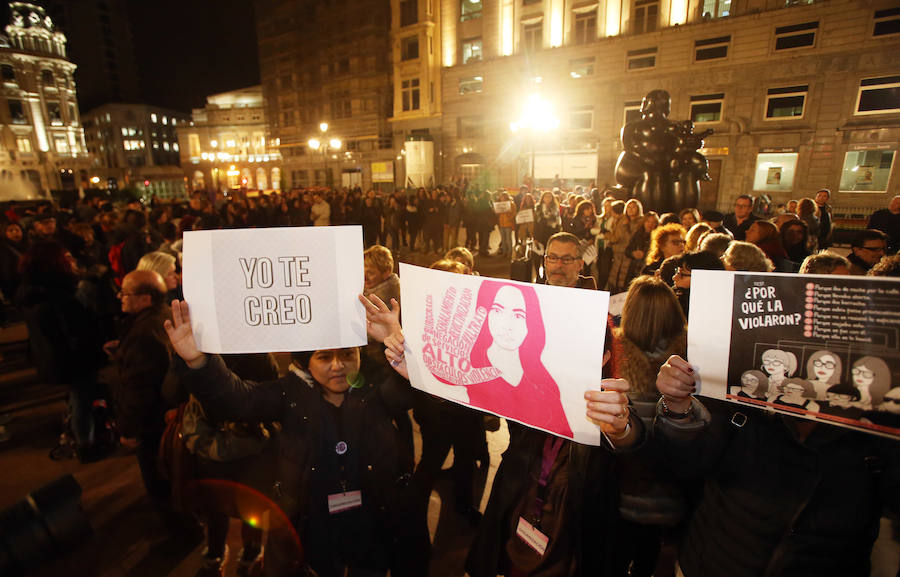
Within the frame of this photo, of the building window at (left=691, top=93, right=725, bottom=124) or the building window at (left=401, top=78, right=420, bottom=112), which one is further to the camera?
the building window at (left=401, top=78, right=420, bottom=112)

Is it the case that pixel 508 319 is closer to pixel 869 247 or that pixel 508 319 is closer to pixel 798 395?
pixel 798 395

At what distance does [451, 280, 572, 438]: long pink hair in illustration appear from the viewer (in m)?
1.71

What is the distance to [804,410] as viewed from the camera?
1.47 metres

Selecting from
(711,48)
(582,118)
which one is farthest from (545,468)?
(582,118)

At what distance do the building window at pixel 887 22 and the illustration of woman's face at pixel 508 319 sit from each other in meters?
28.8

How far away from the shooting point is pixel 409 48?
1422 inches

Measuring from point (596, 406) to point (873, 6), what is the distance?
96.0 feet

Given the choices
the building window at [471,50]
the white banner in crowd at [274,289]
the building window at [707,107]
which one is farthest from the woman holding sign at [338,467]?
the building window at [471,50]

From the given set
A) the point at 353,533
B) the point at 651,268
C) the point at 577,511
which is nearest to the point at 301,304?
the point at 353,533

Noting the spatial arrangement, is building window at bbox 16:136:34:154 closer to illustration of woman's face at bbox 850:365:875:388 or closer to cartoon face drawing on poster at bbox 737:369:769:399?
cartoon face drawing on poster at bbox 737:369:769:399

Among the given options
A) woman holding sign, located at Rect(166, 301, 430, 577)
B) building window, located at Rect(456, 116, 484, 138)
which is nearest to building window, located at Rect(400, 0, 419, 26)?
building window, located at Rect(456, 116, 484, 138)

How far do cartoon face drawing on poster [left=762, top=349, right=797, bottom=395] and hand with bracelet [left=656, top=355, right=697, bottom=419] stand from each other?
9.4 inches

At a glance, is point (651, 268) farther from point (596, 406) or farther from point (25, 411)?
point (25, 411)

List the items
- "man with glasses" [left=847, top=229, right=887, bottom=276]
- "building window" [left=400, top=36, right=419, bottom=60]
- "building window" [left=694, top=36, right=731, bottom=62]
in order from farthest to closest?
"building window" [left=400, top=36, right=419, bottom=60] → "building window" [left=694, top=36, right=731, bottom=62] → "man with glasses" [left=847, top=229, right=887, bottom=276]
